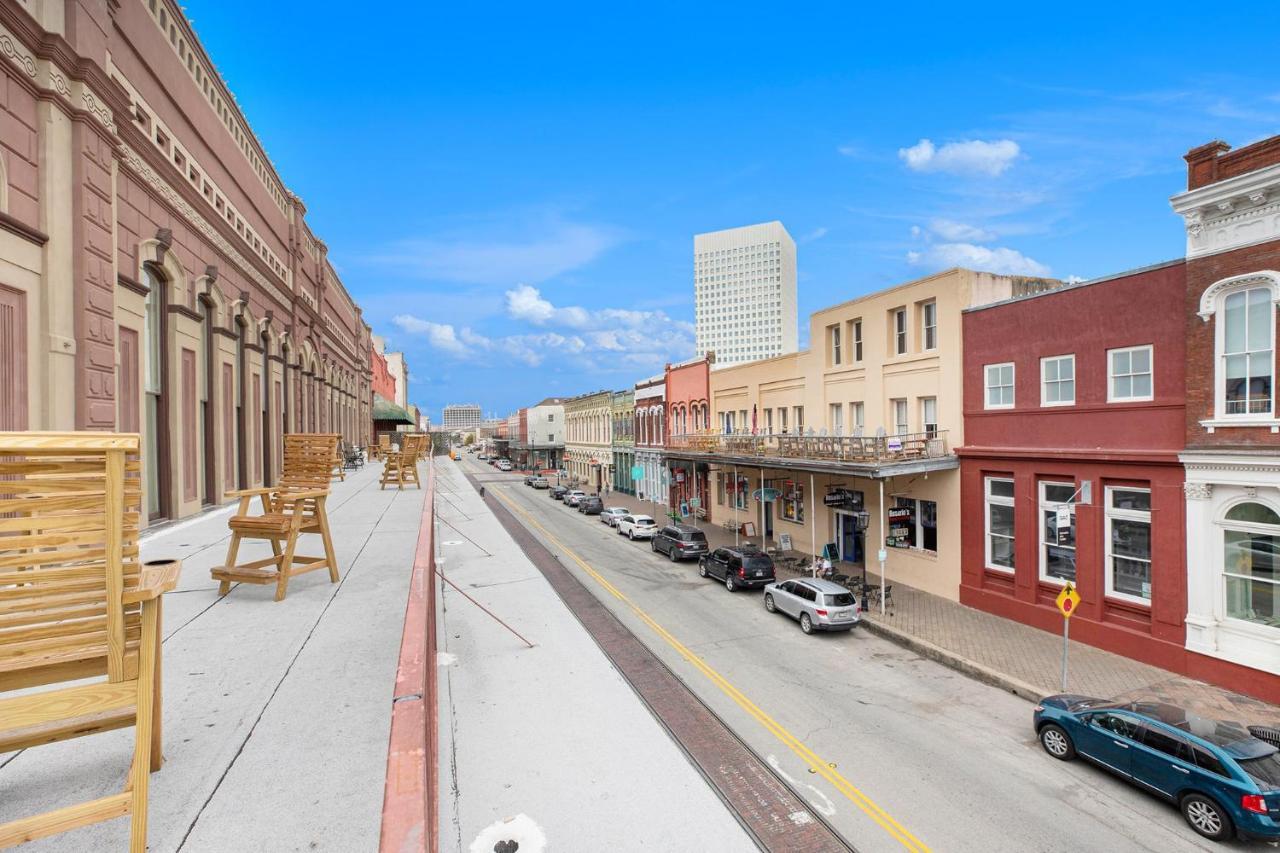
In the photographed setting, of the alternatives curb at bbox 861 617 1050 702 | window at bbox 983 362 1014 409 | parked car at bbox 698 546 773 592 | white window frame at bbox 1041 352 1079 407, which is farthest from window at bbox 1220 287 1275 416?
parked car at bbox 698 546 773 592

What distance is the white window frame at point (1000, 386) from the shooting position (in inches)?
744

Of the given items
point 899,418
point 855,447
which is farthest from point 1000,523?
point 899,418

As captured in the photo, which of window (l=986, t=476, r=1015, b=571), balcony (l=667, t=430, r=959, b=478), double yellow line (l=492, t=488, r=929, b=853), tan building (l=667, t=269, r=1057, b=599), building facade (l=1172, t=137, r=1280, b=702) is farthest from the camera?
tan building (l=667, t=269, r=1057, b=599)

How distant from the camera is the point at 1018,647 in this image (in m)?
16.4

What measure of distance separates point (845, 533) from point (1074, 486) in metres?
10.0

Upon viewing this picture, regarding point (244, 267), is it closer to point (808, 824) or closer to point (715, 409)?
point (808, 824)

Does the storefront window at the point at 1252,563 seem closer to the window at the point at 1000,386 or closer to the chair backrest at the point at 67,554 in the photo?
the window at the point at 1000,386

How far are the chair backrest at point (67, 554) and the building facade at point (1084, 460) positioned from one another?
710 inches

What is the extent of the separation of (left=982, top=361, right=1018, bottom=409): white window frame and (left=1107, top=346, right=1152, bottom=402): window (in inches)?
105

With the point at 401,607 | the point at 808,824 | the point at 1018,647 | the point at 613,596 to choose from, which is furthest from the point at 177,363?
the point at 1018,647

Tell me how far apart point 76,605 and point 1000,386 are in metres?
21.6

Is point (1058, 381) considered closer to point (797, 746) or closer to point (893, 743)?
point (893, 743)

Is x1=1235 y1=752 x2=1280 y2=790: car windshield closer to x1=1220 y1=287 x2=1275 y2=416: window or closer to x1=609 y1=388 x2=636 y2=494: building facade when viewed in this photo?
x1=1220 y1=287 x2=1275 y2=416: window

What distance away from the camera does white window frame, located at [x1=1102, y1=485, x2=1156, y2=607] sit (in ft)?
50.4
